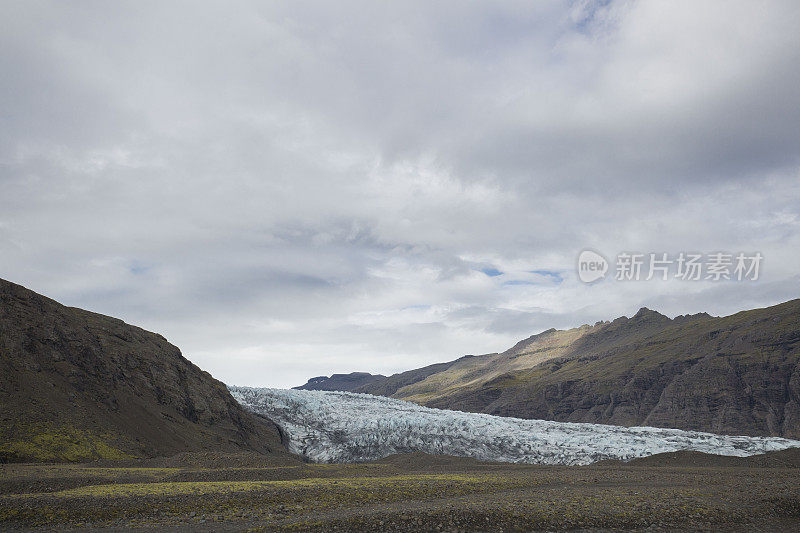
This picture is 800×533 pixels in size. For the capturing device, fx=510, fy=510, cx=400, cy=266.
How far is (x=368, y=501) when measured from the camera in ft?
70.8

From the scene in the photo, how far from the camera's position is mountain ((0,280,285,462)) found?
34.0m

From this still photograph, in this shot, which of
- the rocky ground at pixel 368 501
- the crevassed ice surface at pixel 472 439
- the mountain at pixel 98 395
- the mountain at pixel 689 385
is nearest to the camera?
the rocky ground at pixel 368 501

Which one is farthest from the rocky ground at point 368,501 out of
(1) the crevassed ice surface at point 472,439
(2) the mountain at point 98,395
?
(1) the crevassed ice surface at point 472,439

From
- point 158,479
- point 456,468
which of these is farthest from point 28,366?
point 456,468

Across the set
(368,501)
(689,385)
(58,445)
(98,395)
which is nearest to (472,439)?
(98,395)

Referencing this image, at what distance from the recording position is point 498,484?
26484 mm

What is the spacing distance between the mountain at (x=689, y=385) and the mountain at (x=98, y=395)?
9391 cm

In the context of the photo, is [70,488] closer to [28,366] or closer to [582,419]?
[28,366]

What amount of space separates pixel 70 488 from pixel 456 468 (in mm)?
24389

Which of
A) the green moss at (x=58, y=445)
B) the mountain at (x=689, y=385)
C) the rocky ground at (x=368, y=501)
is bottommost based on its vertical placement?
the green moss at (x=58, y=445)

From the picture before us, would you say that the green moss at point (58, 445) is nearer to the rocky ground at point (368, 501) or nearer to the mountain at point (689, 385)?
the rocky ground at point (368, 501)

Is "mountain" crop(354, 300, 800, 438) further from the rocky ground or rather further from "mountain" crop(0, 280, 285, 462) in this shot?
"mountain" crop(0, 280, 285, 462)

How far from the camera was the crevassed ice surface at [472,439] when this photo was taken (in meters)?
53.5

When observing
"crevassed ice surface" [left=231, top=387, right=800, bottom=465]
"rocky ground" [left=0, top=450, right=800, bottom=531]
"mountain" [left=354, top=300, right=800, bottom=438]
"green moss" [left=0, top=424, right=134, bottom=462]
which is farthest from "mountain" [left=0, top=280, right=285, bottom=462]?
"mountain" [left=354, top=300, right=800, bottom=438]
